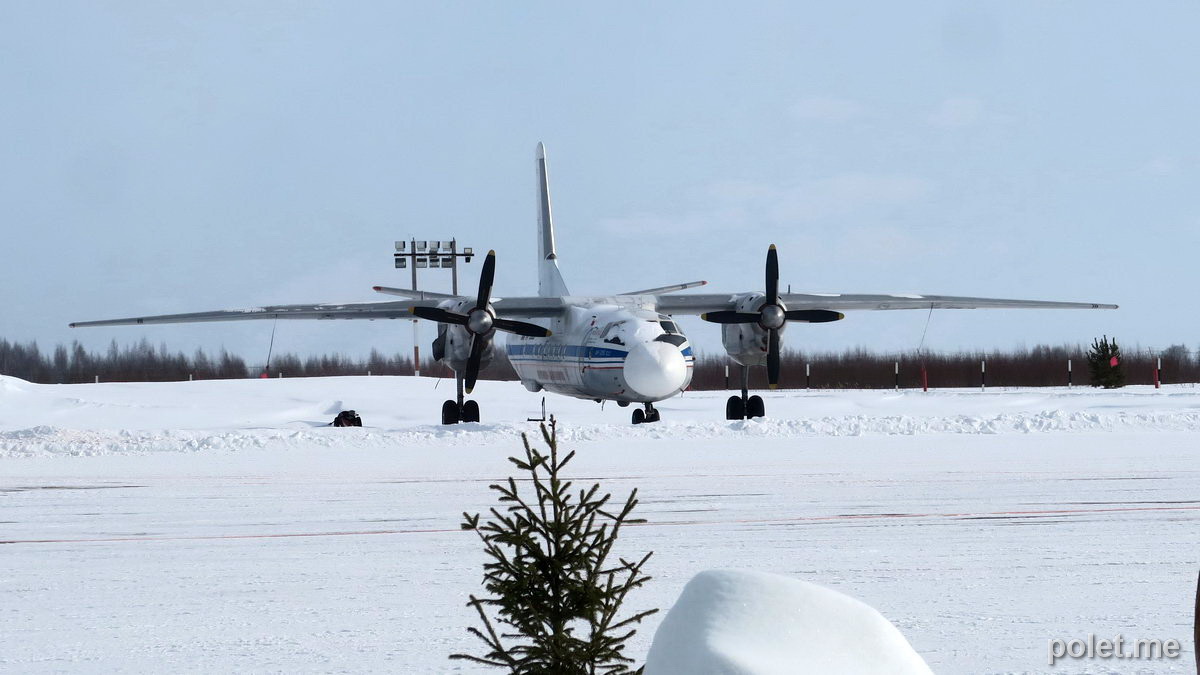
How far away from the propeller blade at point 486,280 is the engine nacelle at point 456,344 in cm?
43

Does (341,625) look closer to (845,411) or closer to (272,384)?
(845,411)

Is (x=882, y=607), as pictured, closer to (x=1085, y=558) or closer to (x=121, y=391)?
(x=1085, y=558)

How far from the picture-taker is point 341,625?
6699 mm

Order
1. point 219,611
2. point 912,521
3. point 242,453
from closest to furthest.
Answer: point 219,611
point 912,521
point 242,453

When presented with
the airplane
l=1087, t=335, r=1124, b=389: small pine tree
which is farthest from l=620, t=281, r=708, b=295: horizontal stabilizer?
l=1087, t=335, r=1124, b=389: small pine tree

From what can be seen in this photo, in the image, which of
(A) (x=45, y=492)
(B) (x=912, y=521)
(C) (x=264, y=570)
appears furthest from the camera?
(A) (x=45, y=492)

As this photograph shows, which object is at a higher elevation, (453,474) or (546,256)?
(546,256)

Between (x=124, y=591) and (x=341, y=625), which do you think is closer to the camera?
(x=341, y=625)

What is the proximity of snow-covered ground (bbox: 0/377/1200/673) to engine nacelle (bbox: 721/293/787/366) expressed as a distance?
3.94m

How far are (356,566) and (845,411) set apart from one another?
24.9 meters

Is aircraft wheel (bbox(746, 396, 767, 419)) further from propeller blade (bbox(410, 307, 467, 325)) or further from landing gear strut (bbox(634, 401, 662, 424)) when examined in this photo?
propeller blade (bbox(410, 307, 467, 325))

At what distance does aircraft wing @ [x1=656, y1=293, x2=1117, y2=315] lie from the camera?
28609 mm

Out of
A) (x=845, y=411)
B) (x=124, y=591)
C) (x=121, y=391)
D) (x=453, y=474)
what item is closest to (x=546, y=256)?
(x=845, y=411)

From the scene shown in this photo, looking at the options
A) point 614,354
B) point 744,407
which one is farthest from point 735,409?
point 614,354
